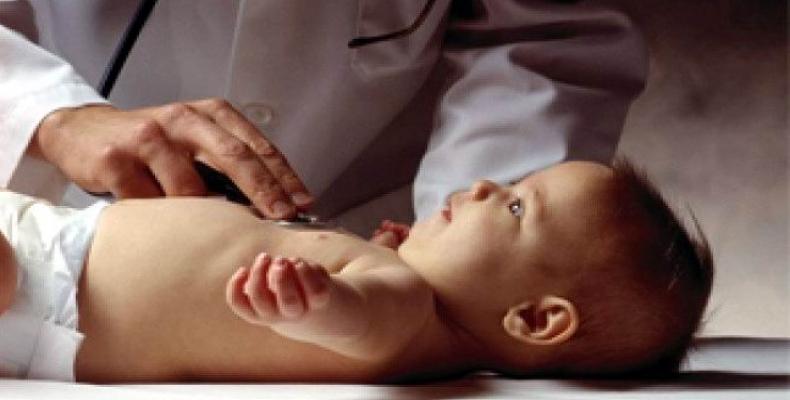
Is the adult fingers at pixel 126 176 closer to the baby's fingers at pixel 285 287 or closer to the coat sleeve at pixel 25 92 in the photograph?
the coat sleeve at pixel 25 92

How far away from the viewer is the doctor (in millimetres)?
990

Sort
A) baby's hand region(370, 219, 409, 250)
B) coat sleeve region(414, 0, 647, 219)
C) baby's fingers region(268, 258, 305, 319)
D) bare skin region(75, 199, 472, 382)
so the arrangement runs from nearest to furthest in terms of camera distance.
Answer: baby's fingers region(268, 258, 305, 319) → bare skin region(75, 199, 472, 382) → baby's hand region(370, 219, 409, 250) → coat sleeve region(414, 0, 647, 219)

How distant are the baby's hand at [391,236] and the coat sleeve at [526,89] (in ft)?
0.36

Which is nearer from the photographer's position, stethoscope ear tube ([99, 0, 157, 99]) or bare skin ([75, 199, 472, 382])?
bare skin ([75, 199, 472, 382])

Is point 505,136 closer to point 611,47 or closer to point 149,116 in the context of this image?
point 611,47

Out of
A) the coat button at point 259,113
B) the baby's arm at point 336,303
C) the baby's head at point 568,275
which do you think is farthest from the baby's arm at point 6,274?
the coat button at point 259,113

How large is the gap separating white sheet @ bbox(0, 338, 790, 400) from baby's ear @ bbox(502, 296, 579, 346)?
25 millimetres

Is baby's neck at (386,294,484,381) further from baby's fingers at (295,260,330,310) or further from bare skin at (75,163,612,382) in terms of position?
baby's fingers at (295,260,330,310)

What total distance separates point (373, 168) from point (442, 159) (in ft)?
0.40

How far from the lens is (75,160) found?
0.84 metres

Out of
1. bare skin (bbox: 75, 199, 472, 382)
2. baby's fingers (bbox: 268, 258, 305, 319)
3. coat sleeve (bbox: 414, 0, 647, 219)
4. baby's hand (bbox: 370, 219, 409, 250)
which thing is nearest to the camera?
baby's fingers (bbox: 268, 258, 305, 319)

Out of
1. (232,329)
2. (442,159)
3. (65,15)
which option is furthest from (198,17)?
(232,329)

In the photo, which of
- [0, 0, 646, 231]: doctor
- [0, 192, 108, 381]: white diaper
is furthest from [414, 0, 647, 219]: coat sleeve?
[0, 192, 108, 381]: white diaper

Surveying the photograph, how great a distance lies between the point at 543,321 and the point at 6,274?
290mm
